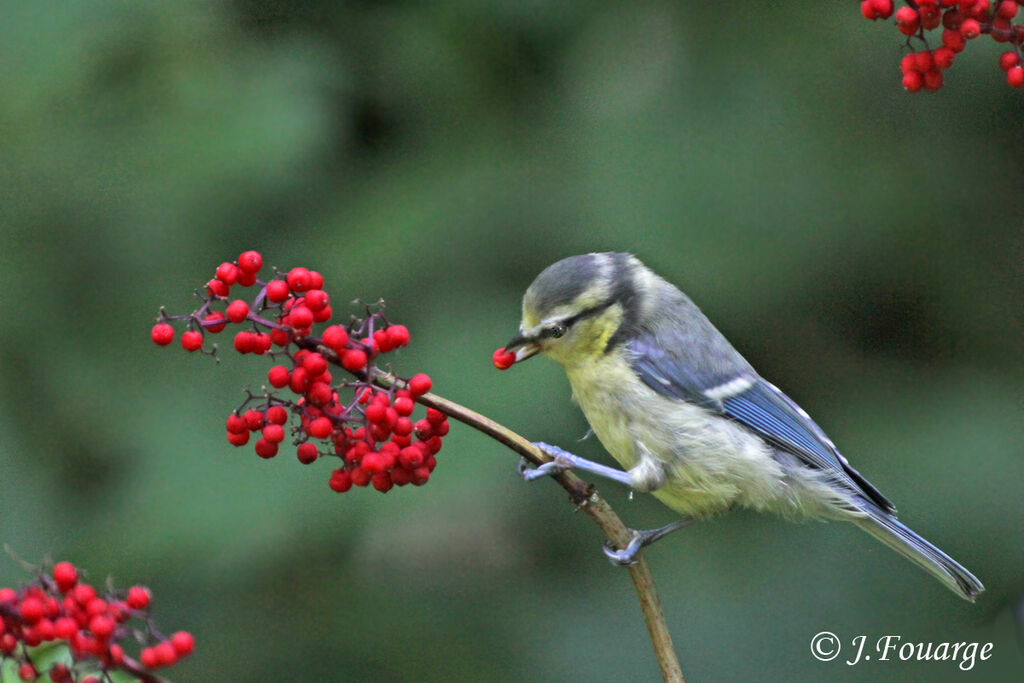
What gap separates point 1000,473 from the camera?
293 cm

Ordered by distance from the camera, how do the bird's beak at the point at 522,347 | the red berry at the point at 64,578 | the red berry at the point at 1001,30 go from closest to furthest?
the red berry at the point at 64,578 < the red berry at the point at 1001,30 < the bird's beak at the point at 522,347

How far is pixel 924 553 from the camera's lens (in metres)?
2.10

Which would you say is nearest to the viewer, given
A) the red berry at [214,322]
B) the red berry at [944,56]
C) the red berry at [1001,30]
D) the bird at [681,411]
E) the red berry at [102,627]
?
the red berry at [102,627]

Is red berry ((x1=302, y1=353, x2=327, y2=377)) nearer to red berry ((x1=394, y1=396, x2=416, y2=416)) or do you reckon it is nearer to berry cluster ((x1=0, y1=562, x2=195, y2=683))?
red berry ((x1=394, y1=396, x2=416, y2=416))

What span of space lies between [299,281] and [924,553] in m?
1.33

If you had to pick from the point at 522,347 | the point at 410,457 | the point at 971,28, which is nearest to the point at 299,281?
the point at 410,457

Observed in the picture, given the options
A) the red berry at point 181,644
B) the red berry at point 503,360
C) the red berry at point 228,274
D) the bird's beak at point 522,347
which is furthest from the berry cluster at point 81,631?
the bird's beak at point 522,347

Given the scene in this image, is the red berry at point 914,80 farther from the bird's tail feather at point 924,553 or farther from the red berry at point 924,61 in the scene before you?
the bird's tail feather at point 924,553

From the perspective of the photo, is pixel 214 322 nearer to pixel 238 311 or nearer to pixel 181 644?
pixel 238 311

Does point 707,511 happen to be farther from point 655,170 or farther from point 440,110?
point 440,110

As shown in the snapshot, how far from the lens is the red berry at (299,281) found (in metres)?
1.28

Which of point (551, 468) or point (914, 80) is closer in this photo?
point (551, 468)

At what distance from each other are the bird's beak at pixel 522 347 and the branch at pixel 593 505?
538mm

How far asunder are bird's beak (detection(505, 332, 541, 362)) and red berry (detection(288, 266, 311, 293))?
67 cm
